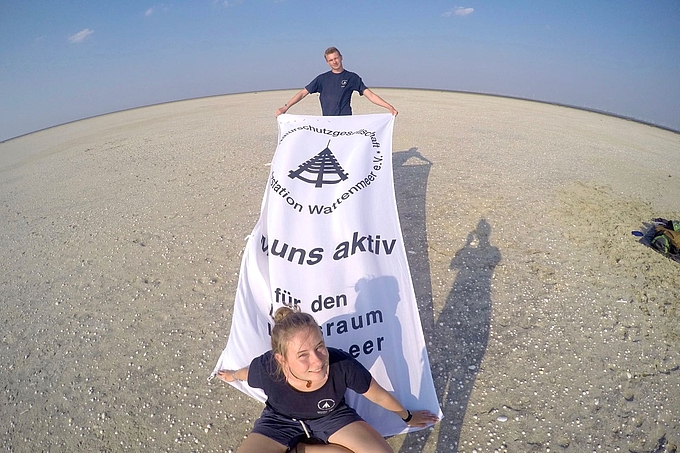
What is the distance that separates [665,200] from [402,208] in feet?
16.2

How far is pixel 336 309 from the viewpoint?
3.19 m

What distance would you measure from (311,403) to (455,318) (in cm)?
222

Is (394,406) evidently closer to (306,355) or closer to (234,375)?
(306,355)

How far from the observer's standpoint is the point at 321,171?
145 inches

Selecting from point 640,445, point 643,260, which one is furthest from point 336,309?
point 643,260

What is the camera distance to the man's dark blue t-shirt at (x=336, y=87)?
6.23 meters

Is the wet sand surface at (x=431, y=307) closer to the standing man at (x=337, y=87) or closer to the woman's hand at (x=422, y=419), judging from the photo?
the woman's hand at (x=422, y=419)

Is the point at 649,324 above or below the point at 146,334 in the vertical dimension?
below

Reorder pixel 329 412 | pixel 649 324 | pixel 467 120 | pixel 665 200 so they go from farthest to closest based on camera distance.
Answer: pixel 467 120, pixel 665 200, pixel 649 324, pixel 329 412

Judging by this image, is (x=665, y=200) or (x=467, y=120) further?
(x=467, y=120)

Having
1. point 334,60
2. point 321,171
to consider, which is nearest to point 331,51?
point 334,60

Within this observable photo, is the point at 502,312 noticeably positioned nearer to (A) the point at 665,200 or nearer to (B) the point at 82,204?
(A) the point at 665,200

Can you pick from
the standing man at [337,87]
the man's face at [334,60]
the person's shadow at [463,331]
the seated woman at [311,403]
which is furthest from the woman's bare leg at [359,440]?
the man's face at [334,60]

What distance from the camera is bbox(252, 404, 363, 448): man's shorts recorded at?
242cm
